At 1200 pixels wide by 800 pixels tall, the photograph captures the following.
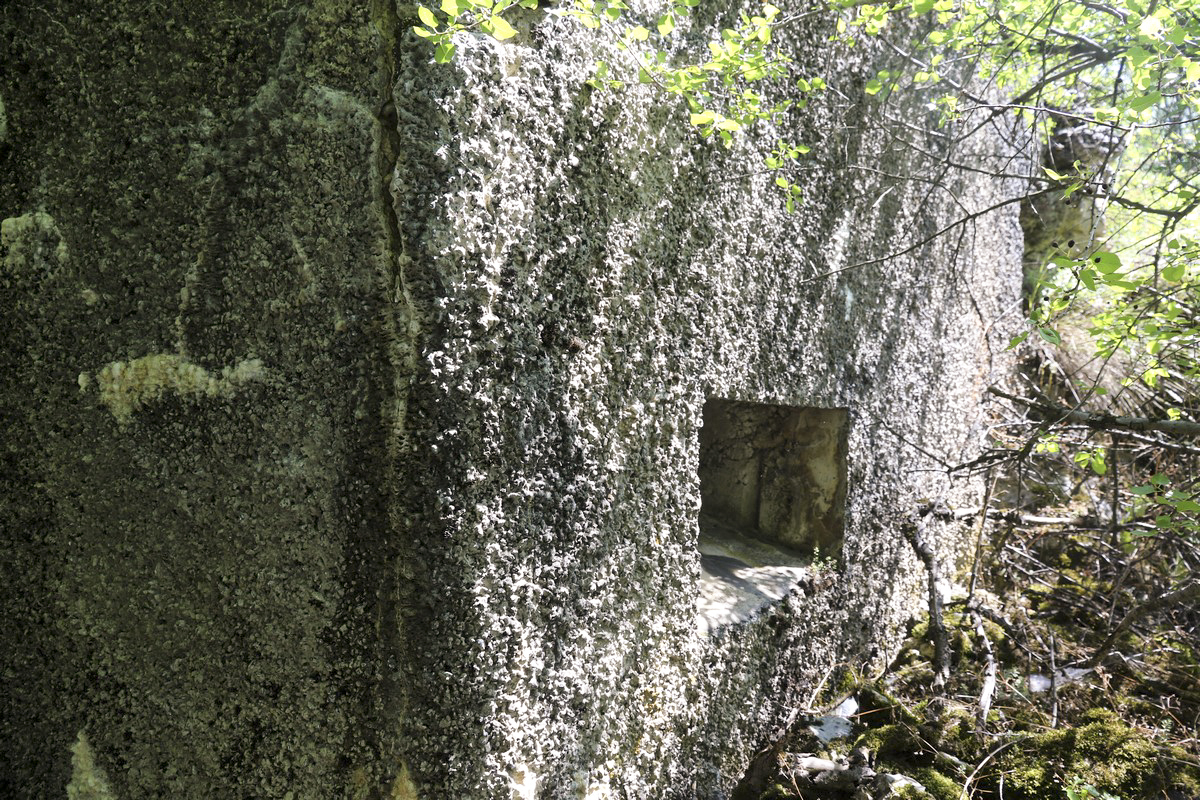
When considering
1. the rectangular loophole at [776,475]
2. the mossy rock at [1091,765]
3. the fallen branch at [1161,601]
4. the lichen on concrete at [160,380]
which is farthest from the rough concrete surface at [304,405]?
the fallen branch at [1161,601]

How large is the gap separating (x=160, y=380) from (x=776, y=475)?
199 centimetres

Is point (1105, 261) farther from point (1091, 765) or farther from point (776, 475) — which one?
point (1091, 765)

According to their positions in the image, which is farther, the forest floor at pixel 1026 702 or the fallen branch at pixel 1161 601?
the fallen branch at pixel 1161 601

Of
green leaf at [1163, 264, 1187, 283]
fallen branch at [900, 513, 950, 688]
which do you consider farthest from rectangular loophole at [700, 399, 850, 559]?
green leaf at [1163, 264, 1187, 283]

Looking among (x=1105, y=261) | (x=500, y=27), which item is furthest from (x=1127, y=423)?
(x=500, y=27)

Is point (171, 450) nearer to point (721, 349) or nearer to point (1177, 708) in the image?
point (721, 349)

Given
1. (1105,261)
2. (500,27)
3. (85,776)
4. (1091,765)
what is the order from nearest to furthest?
(500,27)
(85,776)
(1105,261)
(1091,765)

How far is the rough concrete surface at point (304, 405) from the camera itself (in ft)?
3.77

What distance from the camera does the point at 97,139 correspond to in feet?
4.02

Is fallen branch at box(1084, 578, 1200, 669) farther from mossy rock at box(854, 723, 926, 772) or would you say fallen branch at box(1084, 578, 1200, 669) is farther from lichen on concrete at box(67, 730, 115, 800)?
lichen on concrete at box(67, 730, 115, 800)

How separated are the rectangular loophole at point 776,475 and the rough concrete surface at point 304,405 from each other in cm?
132

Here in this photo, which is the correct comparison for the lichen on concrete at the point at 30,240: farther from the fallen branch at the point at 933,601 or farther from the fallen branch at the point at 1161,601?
the fallen branch at the point at 1161,601

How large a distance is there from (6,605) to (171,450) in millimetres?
433

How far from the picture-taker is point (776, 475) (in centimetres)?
269
